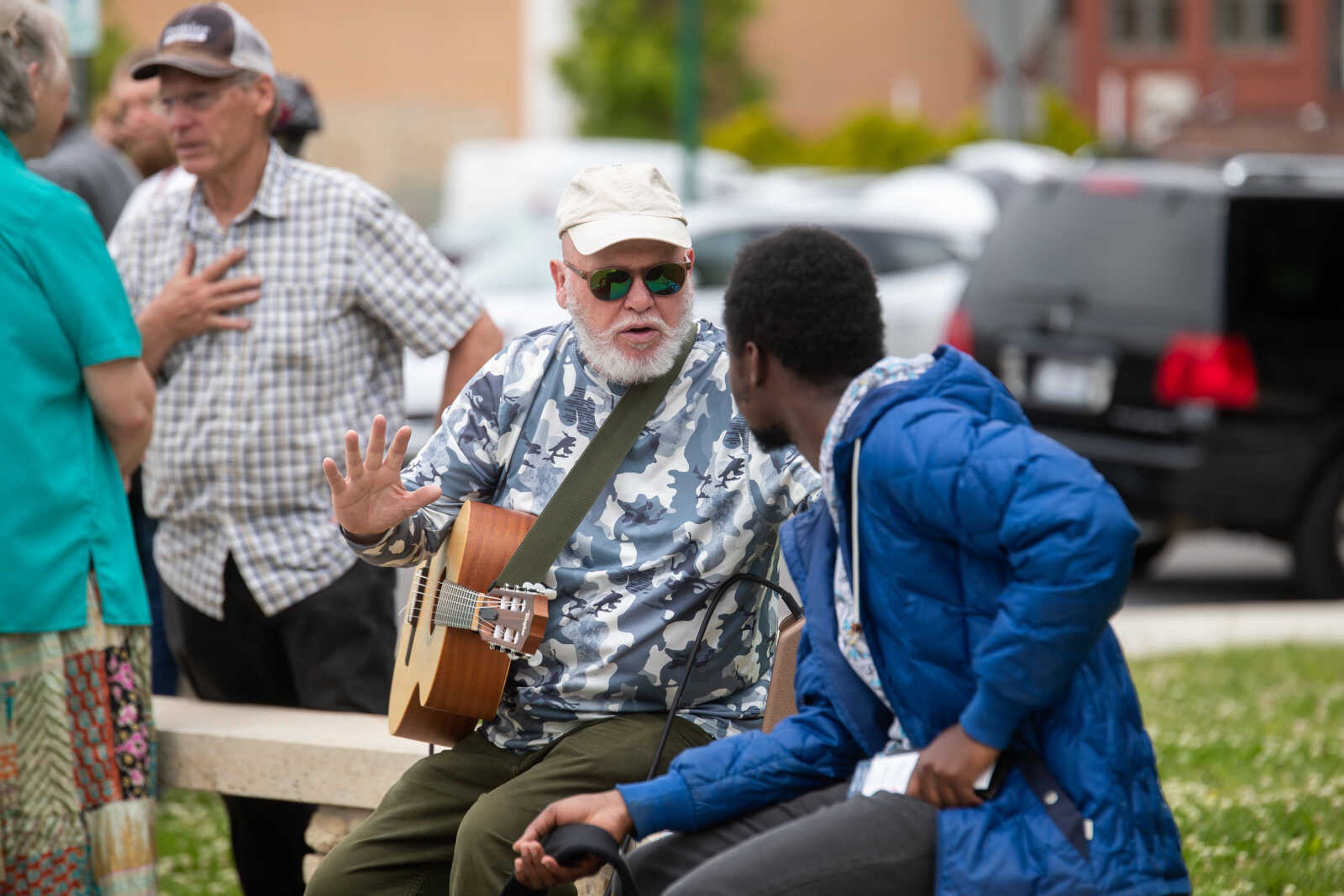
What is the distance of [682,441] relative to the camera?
3641 mm

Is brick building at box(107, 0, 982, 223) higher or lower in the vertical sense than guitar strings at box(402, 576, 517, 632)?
lower

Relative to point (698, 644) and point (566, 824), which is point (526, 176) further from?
point (566, 824)

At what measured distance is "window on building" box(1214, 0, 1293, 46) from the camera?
5781 centimetres

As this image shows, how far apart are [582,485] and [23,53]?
5.18 feet

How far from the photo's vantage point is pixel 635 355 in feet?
11.9

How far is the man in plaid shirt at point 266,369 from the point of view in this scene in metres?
4.48

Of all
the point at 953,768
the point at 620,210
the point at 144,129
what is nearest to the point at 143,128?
the point at 144,129

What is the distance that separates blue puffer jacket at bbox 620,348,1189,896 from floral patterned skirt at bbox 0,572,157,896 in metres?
1.73

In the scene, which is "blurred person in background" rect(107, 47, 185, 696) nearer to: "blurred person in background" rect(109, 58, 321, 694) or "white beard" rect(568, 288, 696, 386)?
"blurred person in background" rect(109, 58, 321, 694)

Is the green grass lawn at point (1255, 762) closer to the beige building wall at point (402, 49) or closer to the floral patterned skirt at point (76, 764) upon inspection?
the floral patterned skirt at point (76, 764)

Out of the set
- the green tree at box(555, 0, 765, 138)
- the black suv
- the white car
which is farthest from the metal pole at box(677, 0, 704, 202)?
the green tree at box(555, 0, 765, 138)

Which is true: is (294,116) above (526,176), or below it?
above

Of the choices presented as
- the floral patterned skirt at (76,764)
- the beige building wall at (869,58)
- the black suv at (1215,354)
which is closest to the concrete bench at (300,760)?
the floral patterned skirt at (76,764)

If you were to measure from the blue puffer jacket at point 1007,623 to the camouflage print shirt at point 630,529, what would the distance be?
65cm
